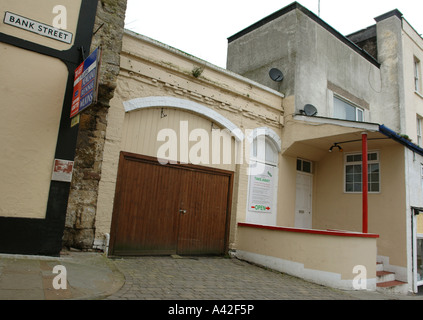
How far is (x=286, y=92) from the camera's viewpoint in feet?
33.8

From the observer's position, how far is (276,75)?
34.4ft

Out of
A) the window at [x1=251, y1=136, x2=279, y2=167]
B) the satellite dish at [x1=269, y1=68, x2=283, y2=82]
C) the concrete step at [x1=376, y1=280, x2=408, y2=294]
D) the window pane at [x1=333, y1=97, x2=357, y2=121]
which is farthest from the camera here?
the window pane at [x1=333, y1=97, x2=357, y2=121]

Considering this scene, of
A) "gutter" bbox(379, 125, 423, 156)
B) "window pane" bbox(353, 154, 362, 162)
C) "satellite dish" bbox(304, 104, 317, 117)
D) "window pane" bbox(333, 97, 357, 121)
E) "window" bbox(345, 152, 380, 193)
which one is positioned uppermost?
"window pane" bbox(333, 97, 357, 121)

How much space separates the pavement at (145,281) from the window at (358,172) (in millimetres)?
3847

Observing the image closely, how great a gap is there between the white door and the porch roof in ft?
2.52

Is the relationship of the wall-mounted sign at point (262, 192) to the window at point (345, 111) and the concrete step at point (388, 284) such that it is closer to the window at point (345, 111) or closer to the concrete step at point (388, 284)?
the concrete step at point (388, 284)

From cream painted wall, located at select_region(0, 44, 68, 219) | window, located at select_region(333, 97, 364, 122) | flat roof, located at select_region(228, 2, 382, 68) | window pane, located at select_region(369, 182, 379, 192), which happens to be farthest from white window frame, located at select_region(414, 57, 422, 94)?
cream painted wall, located at select_region(0, 44, 68, 219)

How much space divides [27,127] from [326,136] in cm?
743

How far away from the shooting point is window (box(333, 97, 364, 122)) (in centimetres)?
1157

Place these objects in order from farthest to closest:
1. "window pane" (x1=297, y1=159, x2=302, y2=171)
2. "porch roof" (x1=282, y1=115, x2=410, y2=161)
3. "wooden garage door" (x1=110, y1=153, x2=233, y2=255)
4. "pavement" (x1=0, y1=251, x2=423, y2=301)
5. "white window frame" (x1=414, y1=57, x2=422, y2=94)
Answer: "white window frame" (x1=414, y1=57, x2=422, y2=94) < "window pane" (x1=297, y1=159, x2=302, y2=171) < "porch roof" (x1=282, y1=115, x2=410, y2=161) < "wooden garage door" (x1=110, y1=153, x2=233, y2=255) < "pavement" (x1=0, y1=251, x2=423, y2=301)

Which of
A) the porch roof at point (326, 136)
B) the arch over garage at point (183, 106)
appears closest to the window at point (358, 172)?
the porch roof at point (326, 136)

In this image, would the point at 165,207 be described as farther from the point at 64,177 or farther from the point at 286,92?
the point at 286,92

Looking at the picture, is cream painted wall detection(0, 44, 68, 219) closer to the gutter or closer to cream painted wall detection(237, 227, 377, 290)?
cream painted wall detection(237, 227, 377, 290)
